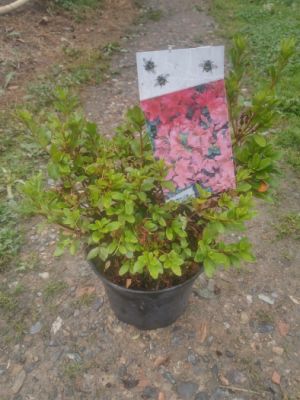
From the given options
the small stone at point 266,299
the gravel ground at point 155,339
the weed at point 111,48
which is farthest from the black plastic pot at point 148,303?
the weed at point 111,48

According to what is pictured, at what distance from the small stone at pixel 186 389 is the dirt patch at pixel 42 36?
3.42 meters

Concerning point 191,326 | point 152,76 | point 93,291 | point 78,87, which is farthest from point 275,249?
point 78,87

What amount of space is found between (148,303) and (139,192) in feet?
2.66

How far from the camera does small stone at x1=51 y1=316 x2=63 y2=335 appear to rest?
2449 millimetres

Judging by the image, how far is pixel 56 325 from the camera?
8.12ft

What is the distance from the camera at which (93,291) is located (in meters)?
2.66

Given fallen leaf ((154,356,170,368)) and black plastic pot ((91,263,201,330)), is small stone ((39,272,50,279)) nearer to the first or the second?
black plastic pot ((91,263,201,330))

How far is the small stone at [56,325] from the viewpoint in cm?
245

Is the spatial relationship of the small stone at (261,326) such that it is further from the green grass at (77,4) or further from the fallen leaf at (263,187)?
the green grass at (77,4)

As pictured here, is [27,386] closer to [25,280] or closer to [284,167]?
[25,280]

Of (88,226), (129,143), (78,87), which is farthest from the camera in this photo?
(78,87)

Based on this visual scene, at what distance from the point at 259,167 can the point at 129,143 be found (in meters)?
0.60

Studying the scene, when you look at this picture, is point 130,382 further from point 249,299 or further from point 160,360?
point 249,299

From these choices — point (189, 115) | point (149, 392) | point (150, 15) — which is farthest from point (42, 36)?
point (149, 392)
